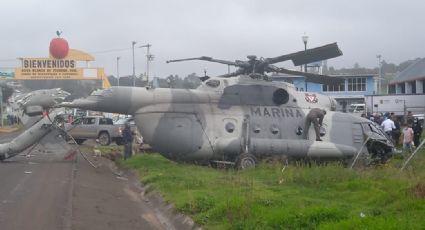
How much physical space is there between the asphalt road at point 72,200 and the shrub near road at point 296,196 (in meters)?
0.73

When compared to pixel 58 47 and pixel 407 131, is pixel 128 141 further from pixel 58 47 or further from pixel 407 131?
pixel 58 47

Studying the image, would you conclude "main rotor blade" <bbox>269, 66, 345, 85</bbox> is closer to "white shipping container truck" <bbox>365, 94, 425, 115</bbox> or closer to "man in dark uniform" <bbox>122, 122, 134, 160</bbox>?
"man in dark uniform" <bbox>122, 122, 134, 160</bbox>

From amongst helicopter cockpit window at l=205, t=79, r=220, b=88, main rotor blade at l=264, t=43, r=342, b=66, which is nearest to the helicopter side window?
helicopter cockpit window at l=205, t=79, r=220, b=88

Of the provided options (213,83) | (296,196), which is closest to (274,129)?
(213,83)

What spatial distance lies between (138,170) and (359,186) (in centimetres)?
817

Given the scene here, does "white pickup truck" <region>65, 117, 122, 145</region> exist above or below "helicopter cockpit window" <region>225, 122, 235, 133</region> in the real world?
below

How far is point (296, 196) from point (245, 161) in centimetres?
619

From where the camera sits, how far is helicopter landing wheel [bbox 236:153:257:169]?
17547mm

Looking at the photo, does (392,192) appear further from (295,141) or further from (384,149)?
(384,149)

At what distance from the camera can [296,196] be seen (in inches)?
450

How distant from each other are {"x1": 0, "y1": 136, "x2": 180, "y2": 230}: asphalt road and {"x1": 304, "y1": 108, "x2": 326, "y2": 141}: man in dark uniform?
598 cm

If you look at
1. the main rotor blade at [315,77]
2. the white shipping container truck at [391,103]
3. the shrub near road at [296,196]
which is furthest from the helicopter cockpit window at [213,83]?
the white shipping container truck at [391,103]

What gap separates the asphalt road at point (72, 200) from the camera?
1045 cm

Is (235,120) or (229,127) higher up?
(235,120)
